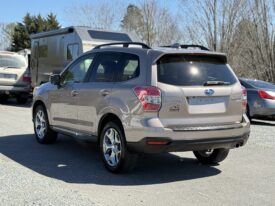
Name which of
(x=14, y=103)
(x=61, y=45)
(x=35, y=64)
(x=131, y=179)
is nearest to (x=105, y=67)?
(x=131, y=179)

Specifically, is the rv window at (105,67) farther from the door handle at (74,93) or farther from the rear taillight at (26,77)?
the rear taillight at (26,77)

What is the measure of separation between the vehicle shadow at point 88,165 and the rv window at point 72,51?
5987 mm

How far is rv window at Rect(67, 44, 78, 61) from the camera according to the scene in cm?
1443

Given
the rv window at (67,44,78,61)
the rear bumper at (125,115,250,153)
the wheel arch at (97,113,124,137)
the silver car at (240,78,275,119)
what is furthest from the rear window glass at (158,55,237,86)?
the rv window at (67,44,78,61)

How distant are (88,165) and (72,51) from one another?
8242 millimetres

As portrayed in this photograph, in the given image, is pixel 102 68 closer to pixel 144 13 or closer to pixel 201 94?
pixel 201 94

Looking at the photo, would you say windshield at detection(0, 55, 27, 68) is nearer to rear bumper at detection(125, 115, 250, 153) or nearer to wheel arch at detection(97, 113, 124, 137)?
wheel arch at detection(97, 113, 124, 137)

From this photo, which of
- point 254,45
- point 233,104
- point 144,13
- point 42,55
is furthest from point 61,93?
point 144,13

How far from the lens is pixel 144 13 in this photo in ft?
116

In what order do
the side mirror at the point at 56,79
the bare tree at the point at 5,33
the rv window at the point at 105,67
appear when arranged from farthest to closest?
1. the bare tree at the point at 5,33
2. the side mirror at the point at 56,79
3. the rv window at the point at 105,67

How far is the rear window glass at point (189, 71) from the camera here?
6098 mm

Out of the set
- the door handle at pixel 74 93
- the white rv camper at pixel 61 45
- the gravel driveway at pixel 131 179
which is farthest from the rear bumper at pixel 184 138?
the white rv camper at pixel 61 45

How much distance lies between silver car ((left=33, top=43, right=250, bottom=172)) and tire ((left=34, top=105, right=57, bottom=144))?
1.62m

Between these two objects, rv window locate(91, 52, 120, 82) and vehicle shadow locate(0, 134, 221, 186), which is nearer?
vehicle shadow locate(0, 134, 221, 186)
